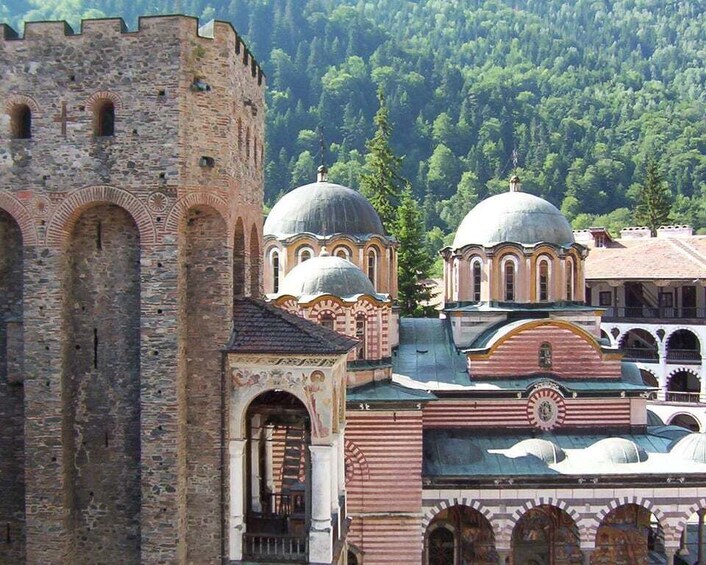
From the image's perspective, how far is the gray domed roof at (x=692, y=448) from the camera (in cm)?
2247

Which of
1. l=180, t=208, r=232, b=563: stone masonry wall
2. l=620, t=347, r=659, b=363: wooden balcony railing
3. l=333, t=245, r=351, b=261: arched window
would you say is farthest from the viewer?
l=620, t=347, r=659, b=363: wooden balcony railing

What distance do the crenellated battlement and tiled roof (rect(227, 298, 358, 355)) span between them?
5.02 m

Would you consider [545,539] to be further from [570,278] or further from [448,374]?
[570,278]

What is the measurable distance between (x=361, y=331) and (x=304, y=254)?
5.24 metres

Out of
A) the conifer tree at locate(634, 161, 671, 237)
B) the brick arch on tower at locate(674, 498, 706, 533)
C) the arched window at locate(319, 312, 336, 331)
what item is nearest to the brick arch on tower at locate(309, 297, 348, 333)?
the arched window at locate(319, 312, 336, 331)

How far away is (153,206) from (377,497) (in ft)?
36.3

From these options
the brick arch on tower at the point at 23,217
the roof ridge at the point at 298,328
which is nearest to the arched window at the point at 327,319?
the roof ridge at the point at 298,328

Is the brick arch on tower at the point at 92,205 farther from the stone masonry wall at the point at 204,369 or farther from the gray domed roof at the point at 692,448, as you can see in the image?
the gray domed roof at the point at 692,448

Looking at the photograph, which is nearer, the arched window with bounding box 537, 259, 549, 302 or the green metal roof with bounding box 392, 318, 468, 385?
the green metal roof with bounding box 392, 318, 468, 385

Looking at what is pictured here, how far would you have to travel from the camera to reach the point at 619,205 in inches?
4109

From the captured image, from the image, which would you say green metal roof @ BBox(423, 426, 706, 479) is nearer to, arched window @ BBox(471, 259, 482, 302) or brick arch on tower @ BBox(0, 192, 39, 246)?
arched window @ BBox(471, 259, 482, 302)

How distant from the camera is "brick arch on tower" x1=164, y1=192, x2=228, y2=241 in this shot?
14477 mm

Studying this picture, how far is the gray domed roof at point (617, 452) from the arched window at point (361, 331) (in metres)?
7.00

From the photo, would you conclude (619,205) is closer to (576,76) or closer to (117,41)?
(576,76)
